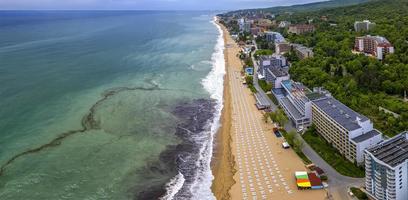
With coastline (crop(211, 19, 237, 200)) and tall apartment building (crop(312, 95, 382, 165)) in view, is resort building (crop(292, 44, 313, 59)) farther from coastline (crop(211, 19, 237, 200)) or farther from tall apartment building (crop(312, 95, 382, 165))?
tall apartment building (crop(312, 95, 382, 165))

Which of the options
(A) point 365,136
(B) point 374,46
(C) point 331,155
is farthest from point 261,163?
(B) point 374,46

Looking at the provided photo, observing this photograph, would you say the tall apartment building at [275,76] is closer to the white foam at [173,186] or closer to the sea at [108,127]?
the sea at [108,127]

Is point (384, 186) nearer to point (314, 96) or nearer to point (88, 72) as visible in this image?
point (314, 96)

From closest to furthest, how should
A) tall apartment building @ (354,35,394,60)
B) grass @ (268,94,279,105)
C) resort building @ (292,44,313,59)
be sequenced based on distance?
grass @ (268,94,279,105), tall apartment building @ (354,35,394,60), resort building @ (292,44,313,59)

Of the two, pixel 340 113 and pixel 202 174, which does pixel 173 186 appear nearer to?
pixel 202 174

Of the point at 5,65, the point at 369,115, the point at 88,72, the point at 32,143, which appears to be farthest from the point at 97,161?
the point at 5,65

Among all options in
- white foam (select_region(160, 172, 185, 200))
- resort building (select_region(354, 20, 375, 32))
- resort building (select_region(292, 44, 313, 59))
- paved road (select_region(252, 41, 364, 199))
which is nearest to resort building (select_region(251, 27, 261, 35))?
resort building (select_region(354, 20, 375, 32))
